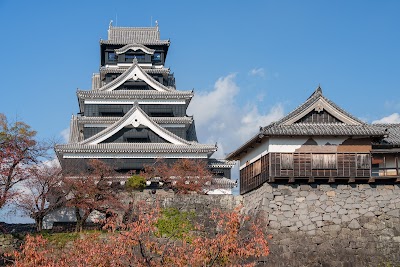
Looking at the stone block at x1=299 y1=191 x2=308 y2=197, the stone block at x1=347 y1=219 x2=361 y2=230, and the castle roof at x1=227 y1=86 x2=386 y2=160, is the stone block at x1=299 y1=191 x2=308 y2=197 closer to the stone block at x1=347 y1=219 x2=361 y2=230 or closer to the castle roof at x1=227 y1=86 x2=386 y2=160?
the stone block at x1=347 y1=219 x2=361 y2=230

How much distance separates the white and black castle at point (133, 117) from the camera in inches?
1257

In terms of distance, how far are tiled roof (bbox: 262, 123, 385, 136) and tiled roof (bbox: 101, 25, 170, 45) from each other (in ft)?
66.1

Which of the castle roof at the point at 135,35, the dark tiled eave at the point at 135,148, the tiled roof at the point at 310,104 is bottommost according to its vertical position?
the dark tiled eave at the point at 135,148

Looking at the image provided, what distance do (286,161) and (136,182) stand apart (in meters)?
8.24

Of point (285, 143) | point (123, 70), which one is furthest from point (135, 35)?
point (285, 143)

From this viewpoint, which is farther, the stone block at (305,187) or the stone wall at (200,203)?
the stone wall at (200,203)

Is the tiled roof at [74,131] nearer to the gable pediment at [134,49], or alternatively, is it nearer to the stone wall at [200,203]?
the gable pediment at [134,49]

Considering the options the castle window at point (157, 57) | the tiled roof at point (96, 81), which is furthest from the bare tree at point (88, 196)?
the castle window at point (157, 57)

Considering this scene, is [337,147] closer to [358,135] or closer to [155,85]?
[358,135]

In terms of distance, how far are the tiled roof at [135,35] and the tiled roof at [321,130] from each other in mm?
20144

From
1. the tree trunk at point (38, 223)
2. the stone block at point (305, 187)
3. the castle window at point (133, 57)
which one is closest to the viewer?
the stone block at point (305, 187)

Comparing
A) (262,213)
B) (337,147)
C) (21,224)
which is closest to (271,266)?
(262,213)

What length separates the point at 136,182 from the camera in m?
27.9

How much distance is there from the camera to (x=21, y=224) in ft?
82.6
